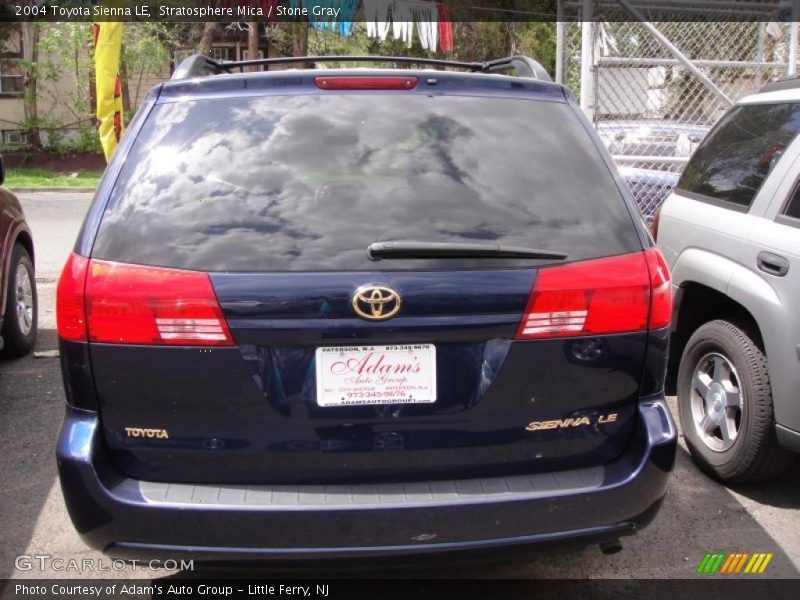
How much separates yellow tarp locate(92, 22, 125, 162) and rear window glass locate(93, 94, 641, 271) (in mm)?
7382

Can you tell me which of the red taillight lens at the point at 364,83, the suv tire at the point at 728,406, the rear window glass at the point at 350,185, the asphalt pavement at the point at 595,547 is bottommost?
the asphalt pavement at the point at 595,547

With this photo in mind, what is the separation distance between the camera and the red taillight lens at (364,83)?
2.57m

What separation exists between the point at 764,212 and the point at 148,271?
2850 millimetres

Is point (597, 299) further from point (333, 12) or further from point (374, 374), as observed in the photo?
point (333, 12)

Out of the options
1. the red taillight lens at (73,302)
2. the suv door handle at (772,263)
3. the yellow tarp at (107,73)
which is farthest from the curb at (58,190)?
the suv door handle at (772,263)

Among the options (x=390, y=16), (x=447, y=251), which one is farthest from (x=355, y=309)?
(x=390, y=16)

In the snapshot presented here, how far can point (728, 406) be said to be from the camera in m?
3.85

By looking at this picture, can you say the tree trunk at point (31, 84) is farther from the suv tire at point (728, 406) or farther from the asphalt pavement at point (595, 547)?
the suv tire at point (728, 406)

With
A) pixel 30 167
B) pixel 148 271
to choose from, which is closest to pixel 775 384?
pixel 148 271

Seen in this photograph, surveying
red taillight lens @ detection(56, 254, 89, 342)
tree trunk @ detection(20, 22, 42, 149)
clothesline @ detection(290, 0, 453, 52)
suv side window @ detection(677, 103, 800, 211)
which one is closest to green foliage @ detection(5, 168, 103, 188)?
tree trunk @ detection(20, 22, 42, 149)

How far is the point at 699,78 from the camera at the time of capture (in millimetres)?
6766

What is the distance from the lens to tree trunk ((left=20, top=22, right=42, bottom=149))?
68.4 ft

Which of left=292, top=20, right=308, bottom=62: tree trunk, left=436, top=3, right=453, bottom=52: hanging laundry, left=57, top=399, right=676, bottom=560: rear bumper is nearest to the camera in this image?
left=57, top=399, right=676, bottom=560: rear bumper

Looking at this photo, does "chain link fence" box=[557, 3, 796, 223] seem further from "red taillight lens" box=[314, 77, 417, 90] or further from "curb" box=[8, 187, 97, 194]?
"curb" box=[8, 187, 97, 194]
